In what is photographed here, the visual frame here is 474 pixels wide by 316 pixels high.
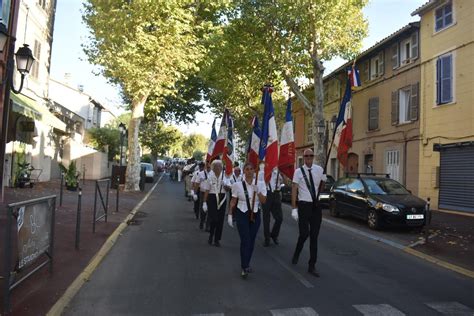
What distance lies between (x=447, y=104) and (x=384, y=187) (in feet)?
21.6

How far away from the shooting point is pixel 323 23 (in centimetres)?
2045

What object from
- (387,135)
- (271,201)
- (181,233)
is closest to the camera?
(271,201)

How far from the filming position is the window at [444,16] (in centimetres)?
1881

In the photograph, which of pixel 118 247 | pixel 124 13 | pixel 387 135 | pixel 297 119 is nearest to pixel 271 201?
pixel 118 247

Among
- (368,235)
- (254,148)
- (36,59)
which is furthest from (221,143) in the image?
(36,59)

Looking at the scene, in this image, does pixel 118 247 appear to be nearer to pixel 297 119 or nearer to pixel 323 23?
pixel 323 23

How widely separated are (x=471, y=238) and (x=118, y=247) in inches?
336

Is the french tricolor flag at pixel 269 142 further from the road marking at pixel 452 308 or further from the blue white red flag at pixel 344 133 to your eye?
the road marking at pixel 452 308

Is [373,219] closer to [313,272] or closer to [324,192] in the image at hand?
[313,272]

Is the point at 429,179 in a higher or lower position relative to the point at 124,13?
lower

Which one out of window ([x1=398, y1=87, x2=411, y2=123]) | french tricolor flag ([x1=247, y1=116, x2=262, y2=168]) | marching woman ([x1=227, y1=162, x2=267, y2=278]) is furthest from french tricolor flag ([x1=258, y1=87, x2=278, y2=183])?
window ([x1=398, y1=87, x2=411, y2=123])

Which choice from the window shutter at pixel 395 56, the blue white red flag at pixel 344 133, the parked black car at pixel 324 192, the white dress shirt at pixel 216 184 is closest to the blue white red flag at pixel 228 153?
the white dress shirt at pixel 216 184

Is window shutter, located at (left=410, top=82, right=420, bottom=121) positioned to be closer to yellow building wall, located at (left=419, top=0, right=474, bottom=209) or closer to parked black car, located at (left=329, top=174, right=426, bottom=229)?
yellow building wall, located at (left=419, top=0, right=474, bottom=209)

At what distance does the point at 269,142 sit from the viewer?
899cm
